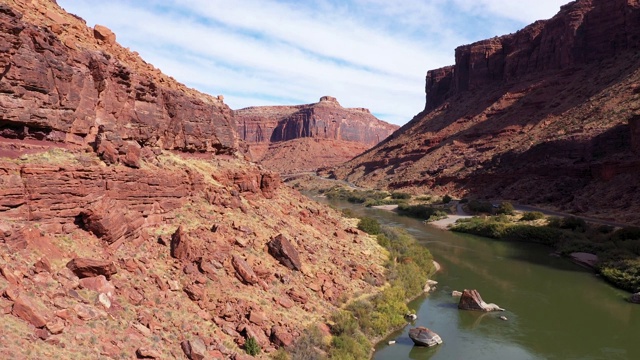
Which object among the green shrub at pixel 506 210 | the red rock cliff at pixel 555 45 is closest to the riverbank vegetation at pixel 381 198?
the green shrub at pixel 506 210

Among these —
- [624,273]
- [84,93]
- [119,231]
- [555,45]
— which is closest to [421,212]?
[624,273]

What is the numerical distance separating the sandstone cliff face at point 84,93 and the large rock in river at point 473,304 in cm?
1692

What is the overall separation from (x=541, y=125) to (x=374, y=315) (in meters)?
71.1

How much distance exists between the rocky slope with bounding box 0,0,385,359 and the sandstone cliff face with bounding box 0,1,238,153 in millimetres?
61

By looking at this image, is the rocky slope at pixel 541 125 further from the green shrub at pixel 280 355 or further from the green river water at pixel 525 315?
the green shrub at pixel 280 355

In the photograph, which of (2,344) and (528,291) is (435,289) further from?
(2,344)

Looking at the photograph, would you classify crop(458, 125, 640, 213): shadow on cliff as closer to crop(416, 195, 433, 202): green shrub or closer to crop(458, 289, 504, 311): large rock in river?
crop(416, 195, 433, 202): green shrub

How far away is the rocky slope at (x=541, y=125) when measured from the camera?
55844 mm

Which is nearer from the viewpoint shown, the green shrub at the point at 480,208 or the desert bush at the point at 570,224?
the desert bush at the point at 570,224

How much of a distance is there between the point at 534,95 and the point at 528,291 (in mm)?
73103

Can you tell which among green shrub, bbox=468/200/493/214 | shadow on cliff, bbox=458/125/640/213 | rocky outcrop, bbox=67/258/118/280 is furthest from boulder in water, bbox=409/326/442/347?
green shrub, bbox=468/200/493/214

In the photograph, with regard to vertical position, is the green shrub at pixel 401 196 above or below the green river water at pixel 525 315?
above

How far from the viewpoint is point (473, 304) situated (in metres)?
24.3

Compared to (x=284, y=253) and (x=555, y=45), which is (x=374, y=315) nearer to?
(x=284, y=253)
